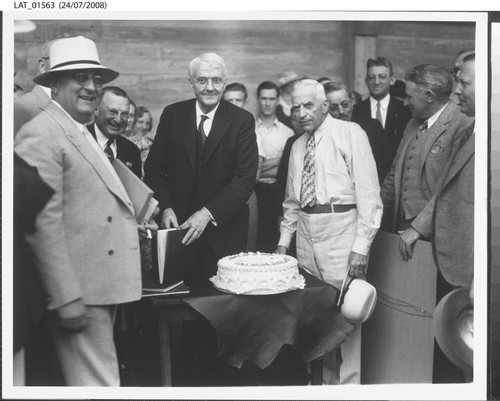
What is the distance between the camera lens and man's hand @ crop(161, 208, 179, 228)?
381 cm

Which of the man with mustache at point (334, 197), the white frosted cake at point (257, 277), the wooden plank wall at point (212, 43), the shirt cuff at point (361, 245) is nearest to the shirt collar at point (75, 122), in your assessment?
the wooden plank wall at point (212, 43)

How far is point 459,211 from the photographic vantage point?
391 cm

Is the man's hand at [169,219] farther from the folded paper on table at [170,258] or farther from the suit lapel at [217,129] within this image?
the suit lapel at [217,129]

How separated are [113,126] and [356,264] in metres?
1.88

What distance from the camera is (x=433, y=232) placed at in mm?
3859

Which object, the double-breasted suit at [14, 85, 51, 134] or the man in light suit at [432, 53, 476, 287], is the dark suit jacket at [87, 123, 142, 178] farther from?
the man in light suit at [432, 53, 476, 287]

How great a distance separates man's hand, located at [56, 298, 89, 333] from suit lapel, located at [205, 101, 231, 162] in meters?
1.28

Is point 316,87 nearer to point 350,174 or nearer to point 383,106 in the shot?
point 350,174

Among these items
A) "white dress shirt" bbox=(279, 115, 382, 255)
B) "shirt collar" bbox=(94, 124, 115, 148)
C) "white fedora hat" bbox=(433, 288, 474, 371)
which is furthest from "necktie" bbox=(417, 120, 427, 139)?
"shirt collar" bbox=(94, 124, 115, 148)

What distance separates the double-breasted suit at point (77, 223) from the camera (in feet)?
10.3

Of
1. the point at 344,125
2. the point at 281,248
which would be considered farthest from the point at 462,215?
the point at 281,248

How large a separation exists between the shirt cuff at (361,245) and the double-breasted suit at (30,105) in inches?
85.8

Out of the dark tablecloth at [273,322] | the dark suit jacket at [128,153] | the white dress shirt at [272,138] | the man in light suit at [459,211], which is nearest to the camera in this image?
the dark tablecloth at [273,322]

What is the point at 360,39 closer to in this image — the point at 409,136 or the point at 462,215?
the point at 409,136
